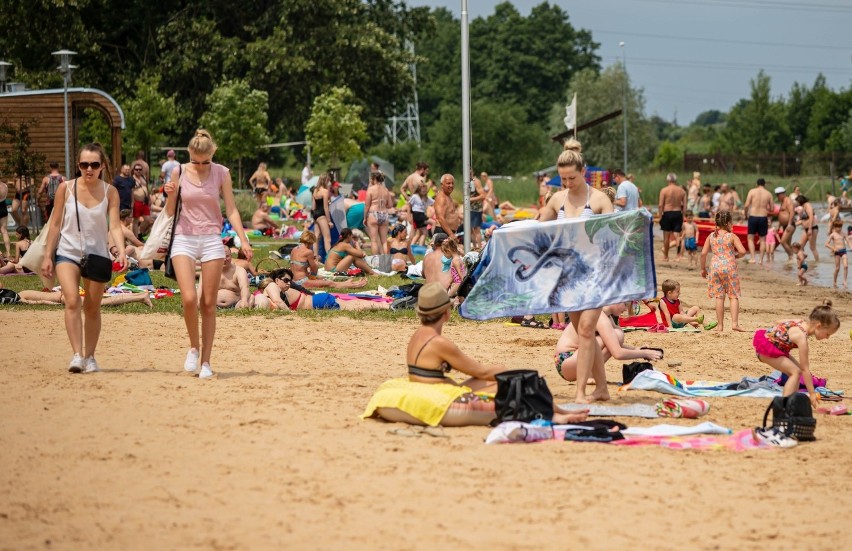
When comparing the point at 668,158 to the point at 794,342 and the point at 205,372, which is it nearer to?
the point at 794,342

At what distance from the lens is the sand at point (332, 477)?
5.47m

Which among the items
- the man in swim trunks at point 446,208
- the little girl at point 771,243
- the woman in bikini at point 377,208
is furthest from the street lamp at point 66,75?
the little girl at point 771,243

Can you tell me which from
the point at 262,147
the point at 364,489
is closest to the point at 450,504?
the point at 364,489

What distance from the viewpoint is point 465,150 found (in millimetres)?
17453

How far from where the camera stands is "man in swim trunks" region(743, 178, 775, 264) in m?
24.7

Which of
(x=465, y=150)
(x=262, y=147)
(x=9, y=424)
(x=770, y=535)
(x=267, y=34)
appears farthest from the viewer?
(x=267, y=34)

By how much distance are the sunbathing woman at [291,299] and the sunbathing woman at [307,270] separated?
1459 mm

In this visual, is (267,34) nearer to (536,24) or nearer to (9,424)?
(9,424)

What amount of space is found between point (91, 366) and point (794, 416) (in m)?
5.35

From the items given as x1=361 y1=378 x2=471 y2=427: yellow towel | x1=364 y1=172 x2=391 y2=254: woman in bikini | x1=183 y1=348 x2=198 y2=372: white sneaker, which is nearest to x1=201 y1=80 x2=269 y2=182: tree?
x1=364 y1=172 x2=391 y2=254: woman in bikini

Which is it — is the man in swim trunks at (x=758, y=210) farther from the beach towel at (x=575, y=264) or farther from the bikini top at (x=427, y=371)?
the bikini top at (x=427, y=371)

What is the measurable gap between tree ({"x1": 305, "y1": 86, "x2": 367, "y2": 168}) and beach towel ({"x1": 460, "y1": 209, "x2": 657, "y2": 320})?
34.5m

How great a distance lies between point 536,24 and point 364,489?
100042 mm

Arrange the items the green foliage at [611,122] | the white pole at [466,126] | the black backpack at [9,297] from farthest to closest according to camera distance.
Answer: the green foliage at [611,122] < the white pole at [466,126] < the black backpack at [9,297]
